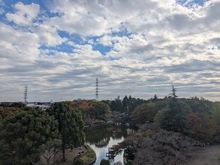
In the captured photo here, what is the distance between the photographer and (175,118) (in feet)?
76.9

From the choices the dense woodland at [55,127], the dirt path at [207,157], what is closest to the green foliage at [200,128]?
the dense woodland at [55,127]

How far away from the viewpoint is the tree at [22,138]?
15664 millimetres

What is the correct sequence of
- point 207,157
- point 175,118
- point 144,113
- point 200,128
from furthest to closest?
point 144,113, point 175,118, point 200,128, point 207,157

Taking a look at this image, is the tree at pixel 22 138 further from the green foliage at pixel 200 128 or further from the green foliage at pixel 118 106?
the green foliage at pixel 118 106

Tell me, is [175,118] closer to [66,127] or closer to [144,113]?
[66,127]

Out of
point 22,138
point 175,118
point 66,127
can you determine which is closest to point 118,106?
point 175,118

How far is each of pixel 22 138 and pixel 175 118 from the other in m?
15.4

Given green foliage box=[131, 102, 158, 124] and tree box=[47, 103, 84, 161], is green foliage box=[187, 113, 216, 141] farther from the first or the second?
green foliage box=[131, 102, 158, 124]

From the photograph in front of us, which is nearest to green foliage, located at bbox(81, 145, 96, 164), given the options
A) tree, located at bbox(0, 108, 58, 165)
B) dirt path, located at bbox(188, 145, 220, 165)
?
tree, located at bbox(0, 108, 58, 165)

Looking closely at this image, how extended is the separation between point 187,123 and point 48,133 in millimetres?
14621

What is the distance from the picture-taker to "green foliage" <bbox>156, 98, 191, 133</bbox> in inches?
915

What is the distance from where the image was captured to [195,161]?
1758 cm

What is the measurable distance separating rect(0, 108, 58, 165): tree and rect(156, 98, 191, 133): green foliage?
12.6 m

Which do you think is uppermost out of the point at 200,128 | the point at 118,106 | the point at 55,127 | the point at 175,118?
the point at 118,106
